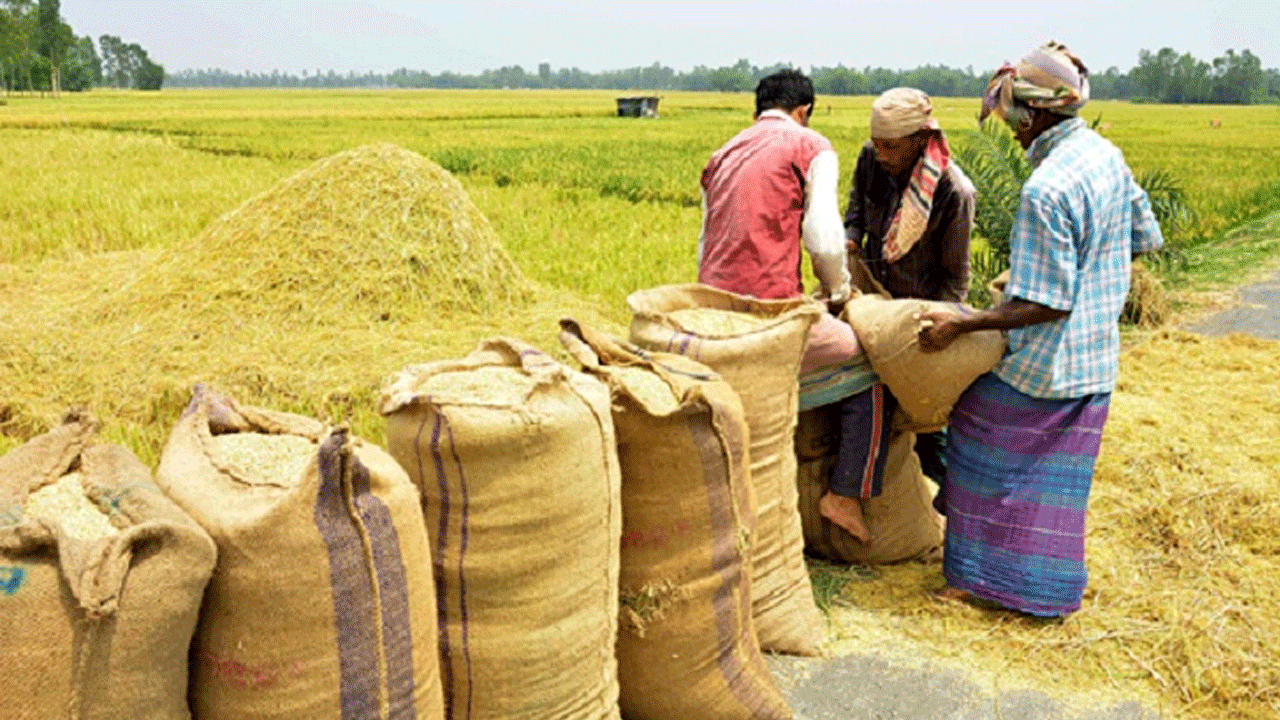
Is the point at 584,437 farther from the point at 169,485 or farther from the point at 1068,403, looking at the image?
the point at 1068,403

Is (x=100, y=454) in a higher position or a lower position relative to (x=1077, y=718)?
higher

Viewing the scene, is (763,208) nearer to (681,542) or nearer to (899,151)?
(899,151)

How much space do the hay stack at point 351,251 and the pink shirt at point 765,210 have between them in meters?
2.75

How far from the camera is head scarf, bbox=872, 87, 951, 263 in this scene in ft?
11.5

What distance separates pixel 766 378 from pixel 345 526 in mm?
1436

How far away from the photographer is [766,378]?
10.00ft

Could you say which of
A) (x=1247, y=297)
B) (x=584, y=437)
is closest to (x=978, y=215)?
(x=1247, y=297)

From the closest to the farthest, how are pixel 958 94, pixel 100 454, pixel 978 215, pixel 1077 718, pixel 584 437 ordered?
pixel 100 454 < pixel 584 437 < pixel 1077 718 < pixel 978 215 < pixel 958 94

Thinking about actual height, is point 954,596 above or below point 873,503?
below

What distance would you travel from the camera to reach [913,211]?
364 cm

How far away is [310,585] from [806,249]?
6.42 feet

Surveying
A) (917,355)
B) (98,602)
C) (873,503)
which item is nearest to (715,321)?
(917,355)

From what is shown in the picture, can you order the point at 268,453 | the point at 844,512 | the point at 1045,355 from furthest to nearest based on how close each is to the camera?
the point at 844,512 < the point at 1045,355 < the point at 268,453

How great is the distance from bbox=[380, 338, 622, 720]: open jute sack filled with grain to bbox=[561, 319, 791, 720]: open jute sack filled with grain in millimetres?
210
